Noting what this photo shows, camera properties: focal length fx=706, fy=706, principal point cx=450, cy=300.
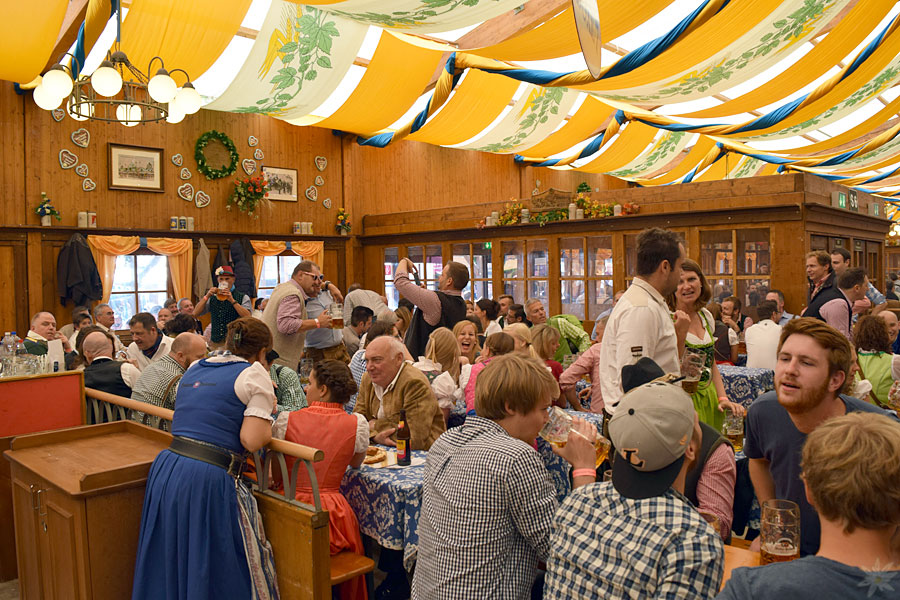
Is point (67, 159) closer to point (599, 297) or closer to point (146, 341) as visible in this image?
point (146, 341)

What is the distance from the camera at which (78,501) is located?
9.07 ft

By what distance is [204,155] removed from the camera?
10.9 meters

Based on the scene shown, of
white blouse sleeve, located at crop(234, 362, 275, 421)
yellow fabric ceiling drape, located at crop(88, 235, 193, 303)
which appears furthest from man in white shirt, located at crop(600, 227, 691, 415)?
yellow fabric ceiling drape, located at crop(88, 235, 193, 303)

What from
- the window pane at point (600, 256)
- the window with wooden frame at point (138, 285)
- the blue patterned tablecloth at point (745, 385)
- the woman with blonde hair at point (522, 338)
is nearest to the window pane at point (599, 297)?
the window pane at point (600, 256)

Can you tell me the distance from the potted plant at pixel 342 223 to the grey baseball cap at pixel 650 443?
439 inches

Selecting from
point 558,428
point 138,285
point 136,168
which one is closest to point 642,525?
point 558,428

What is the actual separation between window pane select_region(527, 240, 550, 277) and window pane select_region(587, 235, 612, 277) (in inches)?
28.7

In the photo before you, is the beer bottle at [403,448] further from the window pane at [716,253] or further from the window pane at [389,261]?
the window pane at [389,261]

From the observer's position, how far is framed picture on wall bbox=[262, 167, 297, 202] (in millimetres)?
11695

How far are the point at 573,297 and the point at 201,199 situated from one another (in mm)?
5871

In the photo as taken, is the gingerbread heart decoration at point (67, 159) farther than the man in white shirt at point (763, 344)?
Yes

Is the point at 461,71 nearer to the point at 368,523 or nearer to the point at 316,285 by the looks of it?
the point at 316,285

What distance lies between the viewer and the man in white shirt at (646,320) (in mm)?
2711

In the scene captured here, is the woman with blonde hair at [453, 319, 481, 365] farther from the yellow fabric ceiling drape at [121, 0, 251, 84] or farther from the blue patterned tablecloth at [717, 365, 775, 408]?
the yellow fabric ceiling drape at [121, 0, 251, 84]
